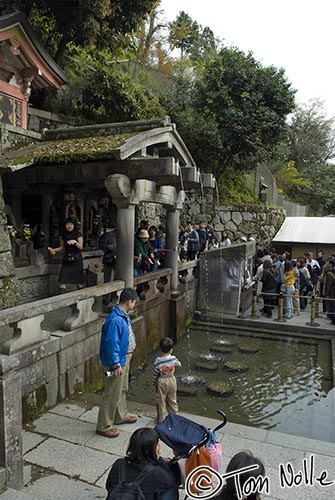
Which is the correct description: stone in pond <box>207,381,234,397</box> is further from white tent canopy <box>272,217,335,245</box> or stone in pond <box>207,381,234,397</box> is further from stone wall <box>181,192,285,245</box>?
stone wall <box>181,192,285,245</box>

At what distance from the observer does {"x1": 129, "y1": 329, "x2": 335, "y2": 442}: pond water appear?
7109mm

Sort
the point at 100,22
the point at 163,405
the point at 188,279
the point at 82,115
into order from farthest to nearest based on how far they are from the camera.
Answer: the point at 82,115, the point at 100,22, the point at 188,279, the point at 163,405

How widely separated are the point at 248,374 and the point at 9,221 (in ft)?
23.9

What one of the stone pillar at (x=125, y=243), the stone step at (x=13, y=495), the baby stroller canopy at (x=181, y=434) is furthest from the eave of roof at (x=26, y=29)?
the baby stroller canopy at (x=181, y=434)

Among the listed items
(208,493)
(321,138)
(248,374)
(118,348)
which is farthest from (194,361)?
(321,138)

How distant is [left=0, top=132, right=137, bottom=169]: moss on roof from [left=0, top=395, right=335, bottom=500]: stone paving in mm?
4531

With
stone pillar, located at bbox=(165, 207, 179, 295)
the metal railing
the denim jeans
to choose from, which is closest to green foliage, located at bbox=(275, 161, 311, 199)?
the metal railing

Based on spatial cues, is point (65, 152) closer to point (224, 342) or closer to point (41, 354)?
point (41, 354)

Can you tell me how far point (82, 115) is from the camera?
55.9 feet

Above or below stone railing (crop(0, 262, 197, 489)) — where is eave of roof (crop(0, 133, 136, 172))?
above

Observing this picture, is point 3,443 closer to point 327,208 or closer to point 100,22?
point 100,22

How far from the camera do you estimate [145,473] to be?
2832 mm

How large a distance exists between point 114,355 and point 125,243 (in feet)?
13.0

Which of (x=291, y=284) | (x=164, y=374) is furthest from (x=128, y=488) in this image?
(x=291, y=284)
